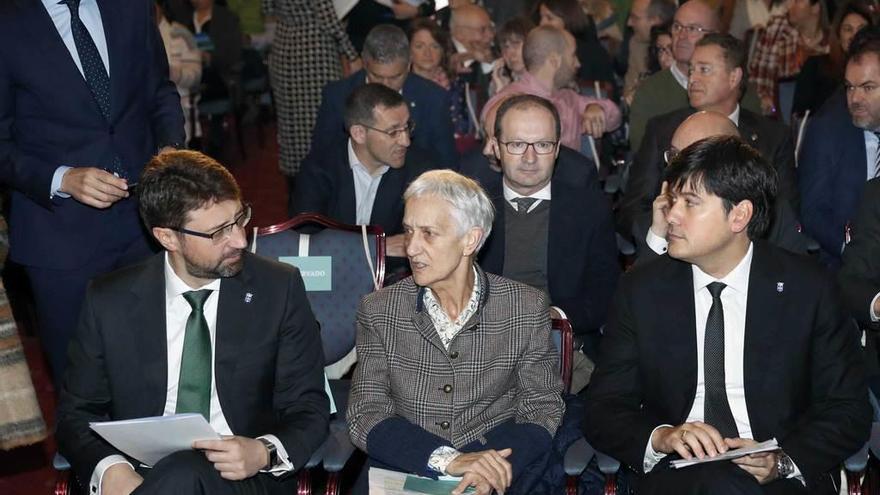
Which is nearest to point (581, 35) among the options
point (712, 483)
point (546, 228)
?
point (546, 228)

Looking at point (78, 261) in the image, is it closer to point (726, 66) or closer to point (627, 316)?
point (627, 316)

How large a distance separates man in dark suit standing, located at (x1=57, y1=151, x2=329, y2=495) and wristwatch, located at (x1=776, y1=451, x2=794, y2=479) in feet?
4.10

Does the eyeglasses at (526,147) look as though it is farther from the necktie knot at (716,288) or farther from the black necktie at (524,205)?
the necktie knot at (716,288)

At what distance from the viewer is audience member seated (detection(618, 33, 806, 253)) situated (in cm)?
503

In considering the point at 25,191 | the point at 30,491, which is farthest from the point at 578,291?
the point at 30,491

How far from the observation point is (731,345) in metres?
3.26

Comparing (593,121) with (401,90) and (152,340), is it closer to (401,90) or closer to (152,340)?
(401,90)

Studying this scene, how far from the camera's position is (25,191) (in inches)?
147

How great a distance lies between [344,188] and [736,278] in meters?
2.21

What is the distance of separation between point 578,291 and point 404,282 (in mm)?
994

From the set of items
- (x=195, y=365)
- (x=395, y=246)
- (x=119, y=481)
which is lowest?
(x=119, y=481)

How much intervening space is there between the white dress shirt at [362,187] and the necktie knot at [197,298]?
1768mm

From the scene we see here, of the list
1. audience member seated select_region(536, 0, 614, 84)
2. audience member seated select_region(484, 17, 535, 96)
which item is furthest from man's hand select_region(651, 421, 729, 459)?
audience member seated select_region(536, 0, 614, 84)

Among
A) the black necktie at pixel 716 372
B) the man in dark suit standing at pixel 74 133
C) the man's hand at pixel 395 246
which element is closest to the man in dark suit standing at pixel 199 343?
the man in dark suit standing at pixel 74 133
